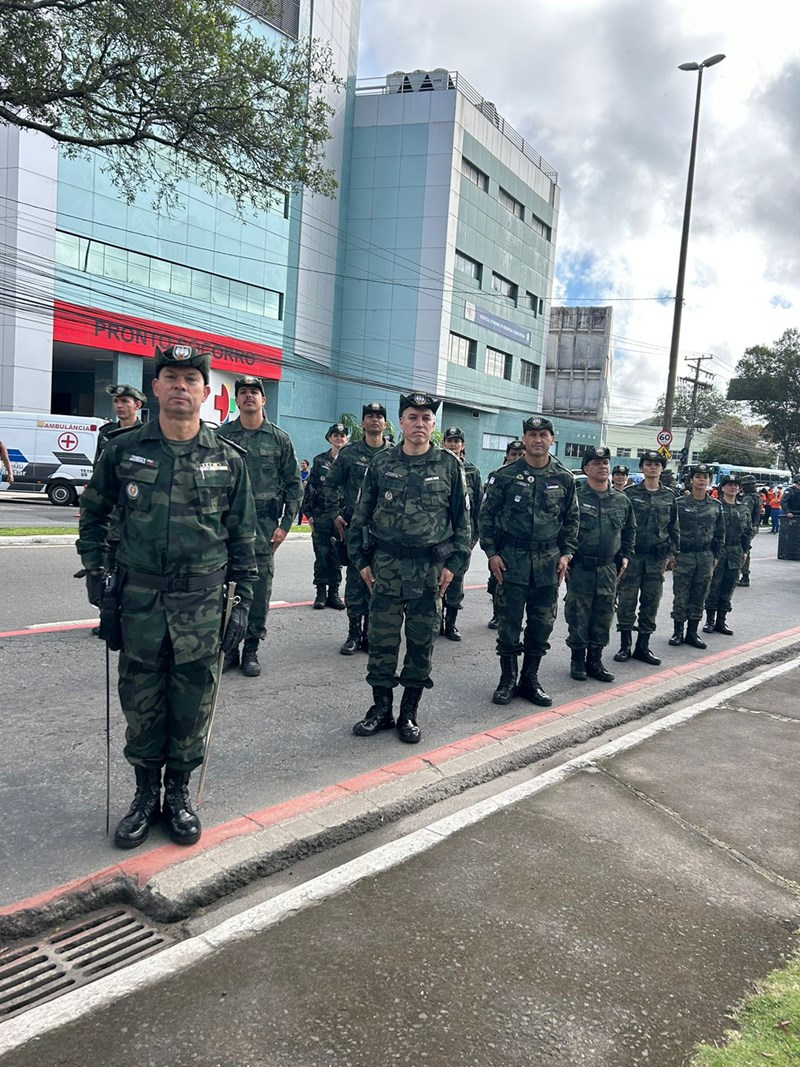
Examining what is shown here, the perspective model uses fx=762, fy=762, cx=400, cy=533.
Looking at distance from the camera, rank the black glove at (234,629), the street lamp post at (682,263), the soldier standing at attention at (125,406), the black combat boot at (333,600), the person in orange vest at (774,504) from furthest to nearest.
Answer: the person in orange vest at (774,504)
the street lamp post at (682,263)
the black combat boot at (333,600)
the soldier standing at attention at (125,406)
the black glove at (234,629)

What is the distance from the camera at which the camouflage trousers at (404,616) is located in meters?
4.56

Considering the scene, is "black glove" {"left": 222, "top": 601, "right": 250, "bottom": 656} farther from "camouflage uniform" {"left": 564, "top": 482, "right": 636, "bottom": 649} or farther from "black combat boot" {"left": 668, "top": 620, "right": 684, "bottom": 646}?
"black combat boot" {"left": 668, "top": 620, "right": 684, "bottom": 646}

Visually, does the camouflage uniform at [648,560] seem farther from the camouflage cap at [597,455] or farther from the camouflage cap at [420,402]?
the camouflage cap at [420,402]

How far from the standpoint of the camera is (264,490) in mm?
5867

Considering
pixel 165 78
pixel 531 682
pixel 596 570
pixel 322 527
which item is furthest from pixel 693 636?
pixel 165 78

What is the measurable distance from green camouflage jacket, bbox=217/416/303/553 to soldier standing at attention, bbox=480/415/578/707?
1.53m

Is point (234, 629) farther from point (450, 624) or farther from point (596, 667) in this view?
point (450, 624)

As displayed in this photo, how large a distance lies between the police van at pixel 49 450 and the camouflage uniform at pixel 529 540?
1753 cm

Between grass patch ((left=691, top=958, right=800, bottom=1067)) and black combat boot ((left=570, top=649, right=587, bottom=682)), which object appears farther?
black combat boot ((left=570, top=649, right=587, bottom=682))

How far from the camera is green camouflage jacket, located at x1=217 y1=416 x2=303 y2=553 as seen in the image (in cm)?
585

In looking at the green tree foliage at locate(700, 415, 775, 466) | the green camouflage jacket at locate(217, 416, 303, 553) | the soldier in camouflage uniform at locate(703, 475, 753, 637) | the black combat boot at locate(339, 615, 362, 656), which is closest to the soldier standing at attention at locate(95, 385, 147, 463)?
the green camouflage jacket at locate(217, 416, 303, 553)

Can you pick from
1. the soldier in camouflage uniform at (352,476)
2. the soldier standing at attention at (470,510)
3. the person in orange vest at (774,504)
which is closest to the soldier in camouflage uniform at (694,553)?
the soldier standing at attention at (470,510)

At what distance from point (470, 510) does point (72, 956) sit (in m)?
6.85

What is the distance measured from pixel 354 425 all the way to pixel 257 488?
27810mm
